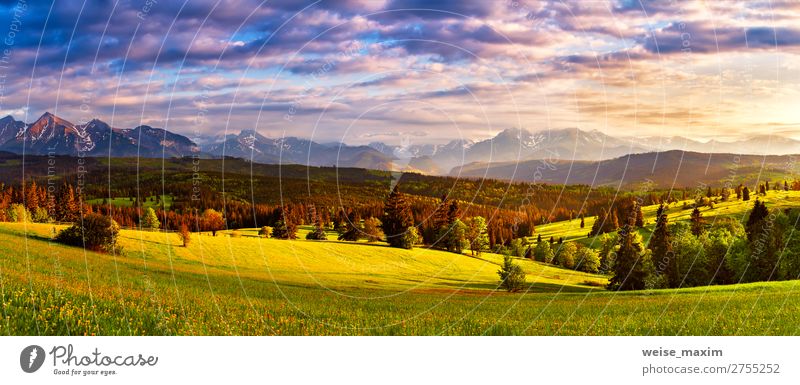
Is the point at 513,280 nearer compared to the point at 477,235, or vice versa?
the point at 513,280

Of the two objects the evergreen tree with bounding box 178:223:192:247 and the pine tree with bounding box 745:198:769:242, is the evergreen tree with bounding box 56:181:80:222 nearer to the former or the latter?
the evergreen tree with bounding box 178:223:192:247

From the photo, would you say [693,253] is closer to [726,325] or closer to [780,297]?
[780,297]

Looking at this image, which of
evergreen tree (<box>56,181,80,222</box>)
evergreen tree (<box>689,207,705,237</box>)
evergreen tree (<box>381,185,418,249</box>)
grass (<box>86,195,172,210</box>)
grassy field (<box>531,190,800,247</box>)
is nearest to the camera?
evergreen tree (<box>381,185,418,249</box>)

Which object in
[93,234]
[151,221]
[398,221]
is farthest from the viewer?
[151,221]

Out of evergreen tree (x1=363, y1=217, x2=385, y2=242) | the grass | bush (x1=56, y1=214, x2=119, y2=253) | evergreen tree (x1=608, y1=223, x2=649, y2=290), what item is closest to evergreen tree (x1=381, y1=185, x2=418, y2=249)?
evergreen tree (x1=363, y1=217, x2=385, y2=242)

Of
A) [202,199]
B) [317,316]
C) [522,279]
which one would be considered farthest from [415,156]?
[202,199]

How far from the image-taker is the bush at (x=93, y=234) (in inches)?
2874

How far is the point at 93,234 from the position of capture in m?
75.1

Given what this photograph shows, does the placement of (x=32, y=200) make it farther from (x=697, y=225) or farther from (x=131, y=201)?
(x=697, y=225)

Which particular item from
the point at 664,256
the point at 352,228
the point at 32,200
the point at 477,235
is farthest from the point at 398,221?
the point at 32,200

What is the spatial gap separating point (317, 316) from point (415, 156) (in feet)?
70.2

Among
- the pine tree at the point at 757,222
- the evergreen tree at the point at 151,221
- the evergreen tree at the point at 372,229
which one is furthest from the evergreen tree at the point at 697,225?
the evergreen tree at the point at 151,221

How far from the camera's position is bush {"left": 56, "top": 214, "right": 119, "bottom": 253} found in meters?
73.0

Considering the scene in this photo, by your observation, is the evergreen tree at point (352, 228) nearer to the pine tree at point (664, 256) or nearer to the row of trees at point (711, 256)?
the row of trees at point (711, 256)
